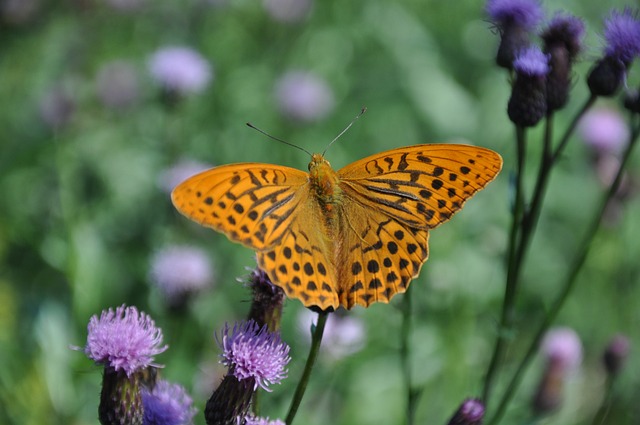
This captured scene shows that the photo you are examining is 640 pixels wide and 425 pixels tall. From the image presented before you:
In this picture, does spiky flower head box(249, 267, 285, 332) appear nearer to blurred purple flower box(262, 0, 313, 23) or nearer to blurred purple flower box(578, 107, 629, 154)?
blurred purple flower box(578, 107, 629, 154)

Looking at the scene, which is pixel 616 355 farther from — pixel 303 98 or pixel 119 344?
pixel 303 98

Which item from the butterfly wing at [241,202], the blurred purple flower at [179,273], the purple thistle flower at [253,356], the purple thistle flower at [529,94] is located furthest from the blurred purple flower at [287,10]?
the purple thistle flower at [253,356]

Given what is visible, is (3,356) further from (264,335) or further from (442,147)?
(442,147)

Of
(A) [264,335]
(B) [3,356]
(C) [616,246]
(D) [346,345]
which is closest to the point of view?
(A) [264,335]

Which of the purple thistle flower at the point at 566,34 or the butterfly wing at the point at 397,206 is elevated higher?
the purple thistle flower at the point at 566,34

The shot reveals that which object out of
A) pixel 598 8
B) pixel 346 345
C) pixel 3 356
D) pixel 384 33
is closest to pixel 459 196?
pixel 346 345

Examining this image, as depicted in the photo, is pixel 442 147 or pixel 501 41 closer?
pixel 442 147

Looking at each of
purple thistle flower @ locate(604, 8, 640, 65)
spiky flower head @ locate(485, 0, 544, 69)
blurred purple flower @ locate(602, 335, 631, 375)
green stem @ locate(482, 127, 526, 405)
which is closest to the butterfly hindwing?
green stem @ locate(482, 127, 526, 405)

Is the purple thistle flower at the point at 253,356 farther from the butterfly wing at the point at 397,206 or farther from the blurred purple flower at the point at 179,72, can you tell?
the blurred purple flower at the point at 179,72
